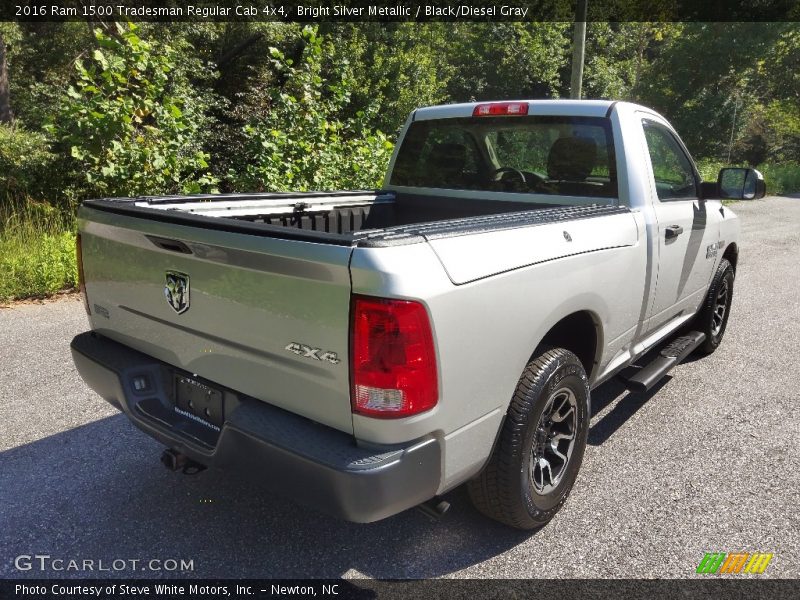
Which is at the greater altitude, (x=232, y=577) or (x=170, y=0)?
(x=170, y=0)

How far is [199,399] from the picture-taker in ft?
8.40

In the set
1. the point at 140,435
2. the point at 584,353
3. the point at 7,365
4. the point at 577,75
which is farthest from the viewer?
the point at 577,75

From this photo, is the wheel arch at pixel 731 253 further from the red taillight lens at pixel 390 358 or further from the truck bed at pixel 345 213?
the red taillight lens at pixel 390 358

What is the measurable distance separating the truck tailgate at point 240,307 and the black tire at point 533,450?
78cm

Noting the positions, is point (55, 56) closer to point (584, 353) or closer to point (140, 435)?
point (140, 435)

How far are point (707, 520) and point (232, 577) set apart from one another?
85.4 inches

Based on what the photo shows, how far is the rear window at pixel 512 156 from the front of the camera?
367cm

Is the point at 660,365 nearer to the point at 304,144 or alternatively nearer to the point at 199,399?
the point at 199,399

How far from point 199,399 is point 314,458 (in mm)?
751

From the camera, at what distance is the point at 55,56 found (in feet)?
59.1

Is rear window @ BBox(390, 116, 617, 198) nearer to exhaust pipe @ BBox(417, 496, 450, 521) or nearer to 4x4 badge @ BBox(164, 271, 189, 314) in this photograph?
exhaust pipe @ BBox(417, 496, 450, 521)

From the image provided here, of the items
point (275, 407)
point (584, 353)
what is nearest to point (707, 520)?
point (584, 353)

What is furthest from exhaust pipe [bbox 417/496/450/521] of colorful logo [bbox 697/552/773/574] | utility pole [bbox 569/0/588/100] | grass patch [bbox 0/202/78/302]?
utility pole [bbox 569/0/588/100]

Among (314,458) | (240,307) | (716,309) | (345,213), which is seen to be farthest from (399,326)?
(716,309)
